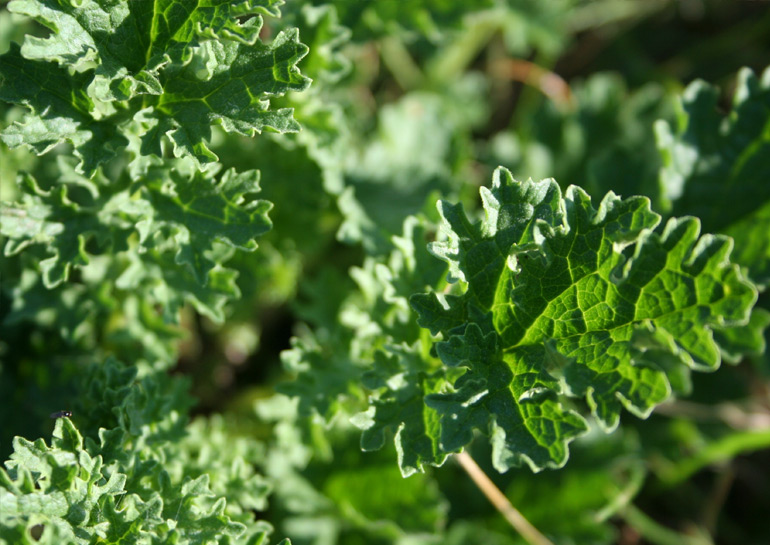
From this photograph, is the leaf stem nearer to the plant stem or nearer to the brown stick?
the plant stem

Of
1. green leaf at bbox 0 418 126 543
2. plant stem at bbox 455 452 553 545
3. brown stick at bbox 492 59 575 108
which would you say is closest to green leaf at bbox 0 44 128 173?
green leaf at bbox 0 418 126 543

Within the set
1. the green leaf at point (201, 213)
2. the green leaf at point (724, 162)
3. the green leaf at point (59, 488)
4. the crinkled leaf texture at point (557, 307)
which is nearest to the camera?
the green leaf at point (59, 488)

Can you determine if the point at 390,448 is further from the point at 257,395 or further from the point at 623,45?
the point at 623,45

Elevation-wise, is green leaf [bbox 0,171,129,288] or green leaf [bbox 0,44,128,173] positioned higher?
green leaf [bbox 0,44,128,173]

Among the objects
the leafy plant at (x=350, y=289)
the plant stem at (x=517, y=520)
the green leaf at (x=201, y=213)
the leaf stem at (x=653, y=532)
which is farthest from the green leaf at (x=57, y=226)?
the leaf stem at (x=653, y=532)

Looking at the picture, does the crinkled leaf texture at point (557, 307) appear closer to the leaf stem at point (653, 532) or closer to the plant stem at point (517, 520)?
the plant stem at point (517, 520)

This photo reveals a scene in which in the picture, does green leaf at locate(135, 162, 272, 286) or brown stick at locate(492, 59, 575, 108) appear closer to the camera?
green leaf at locate(135, 162, 272, 286)

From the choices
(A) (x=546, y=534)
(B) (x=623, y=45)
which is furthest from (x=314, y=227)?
(B) (x=623, y=45)
